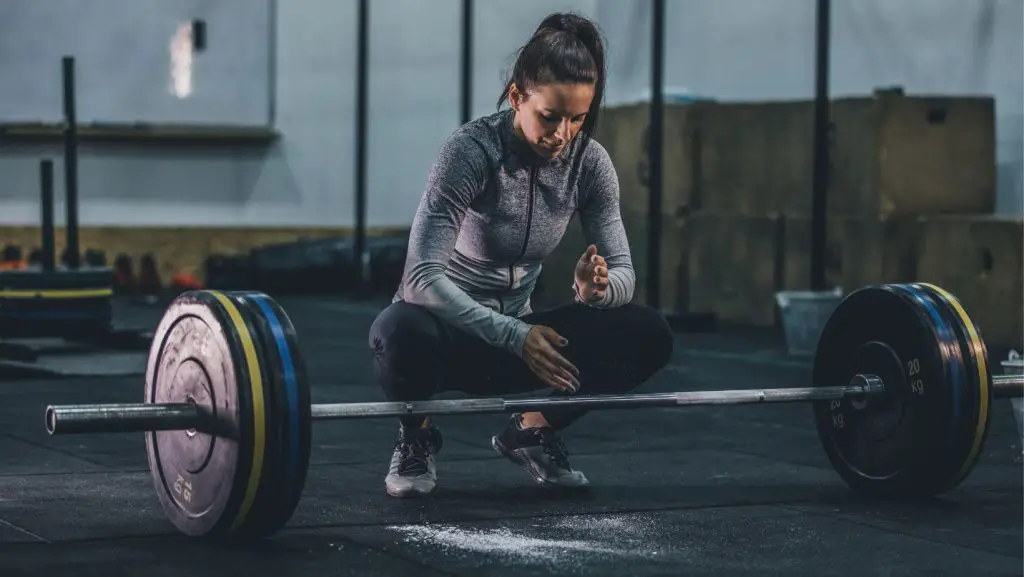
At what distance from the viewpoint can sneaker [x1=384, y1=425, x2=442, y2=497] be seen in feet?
11.9

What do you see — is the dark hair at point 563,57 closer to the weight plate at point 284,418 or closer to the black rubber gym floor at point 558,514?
the weight plate at point 284,418

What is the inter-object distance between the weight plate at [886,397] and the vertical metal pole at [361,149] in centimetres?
628

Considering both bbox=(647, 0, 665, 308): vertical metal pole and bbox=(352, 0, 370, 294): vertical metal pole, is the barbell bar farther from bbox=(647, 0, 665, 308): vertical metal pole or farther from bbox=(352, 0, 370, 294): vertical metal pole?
bbox=(352, 0, 370, 294): vertical metal pole

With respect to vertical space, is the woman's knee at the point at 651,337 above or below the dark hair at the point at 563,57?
below

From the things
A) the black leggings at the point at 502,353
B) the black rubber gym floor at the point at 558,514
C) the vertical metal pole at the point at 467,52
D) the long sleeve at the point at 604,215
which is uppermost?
the vertical metal pole at the point at 467,52

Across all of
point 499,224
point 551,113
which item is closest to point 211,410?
point 499,224

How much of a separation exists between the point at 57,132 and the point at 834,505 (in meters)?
7.84

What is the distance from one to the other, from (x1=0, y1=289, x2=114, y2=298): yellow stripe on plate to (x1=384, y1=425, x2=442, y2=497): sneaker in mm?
3178

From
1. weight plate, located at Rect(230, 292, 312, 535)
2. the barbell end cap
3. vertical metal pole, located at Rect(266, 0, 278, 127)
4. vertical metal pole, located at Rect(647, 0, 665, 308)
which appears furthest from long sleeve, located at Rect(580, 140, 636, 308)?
vertical metal pole, located at Rect(266, 0, 278, 127)

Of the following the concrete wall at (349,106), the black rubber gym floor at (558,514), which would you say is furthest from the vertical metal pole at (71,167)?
the concrete wall at (349,106)

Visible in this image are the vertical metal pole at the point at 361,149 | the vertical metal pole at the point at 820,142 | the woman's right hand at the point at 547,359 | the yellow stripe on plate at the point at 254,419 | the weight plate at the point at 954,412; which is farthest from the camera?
the vertical metal pole at the point at 361,149

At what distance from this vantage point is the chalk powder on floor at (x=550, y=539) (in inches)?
121

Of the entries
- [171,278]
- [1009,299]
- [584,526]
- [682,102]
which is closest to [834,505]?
[584,526]

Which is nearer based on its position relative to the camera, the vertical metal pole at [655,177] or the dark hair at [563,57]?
the dark hair at [563,57]
